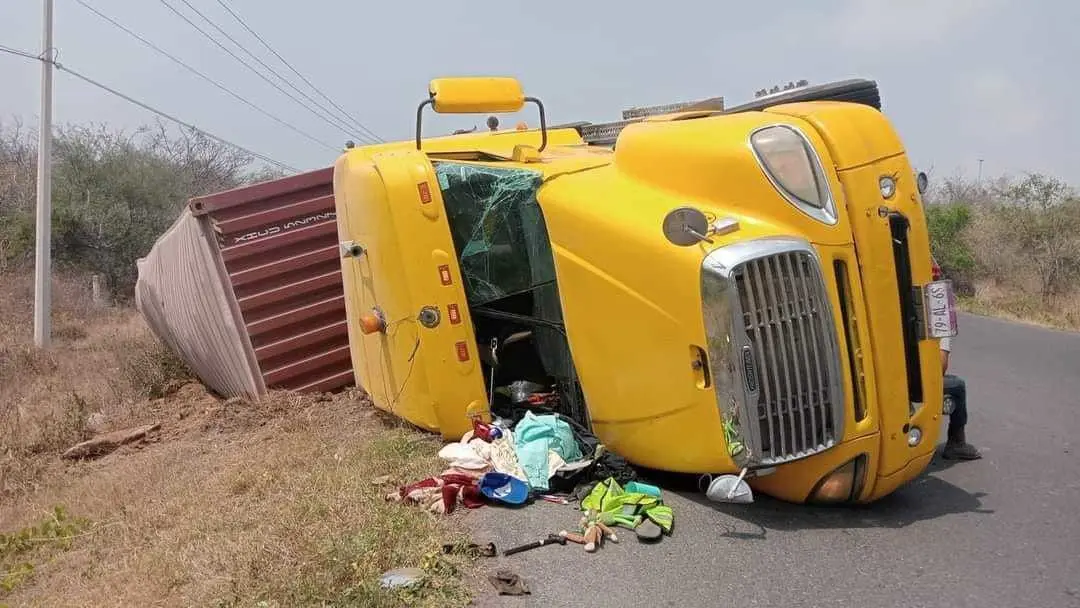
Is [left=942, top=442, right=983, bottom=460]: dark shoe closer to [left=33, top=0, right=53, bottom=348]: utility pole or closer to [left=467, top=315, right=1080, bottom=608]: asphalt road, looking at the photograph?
[left=467, top=315, right=1080, bottom=608]: asphalt road

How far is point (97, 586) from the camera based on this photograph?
442cm

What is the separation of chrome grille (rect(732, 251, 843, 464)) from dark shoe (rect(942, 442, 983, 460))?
5.28 feet

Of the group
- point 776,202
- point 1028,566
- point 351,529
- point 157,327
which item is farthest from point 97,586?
point 157,327

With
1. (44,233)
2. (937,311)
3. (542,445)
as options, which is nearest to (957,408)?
(937,311)

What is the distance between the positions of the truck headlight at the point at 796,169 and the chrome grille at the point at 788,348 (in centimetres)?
26

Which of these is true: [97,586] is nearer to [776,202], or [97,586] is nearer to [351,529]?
[351,529]

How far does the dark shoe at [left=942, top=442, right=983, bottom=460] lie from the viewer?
5383 mm

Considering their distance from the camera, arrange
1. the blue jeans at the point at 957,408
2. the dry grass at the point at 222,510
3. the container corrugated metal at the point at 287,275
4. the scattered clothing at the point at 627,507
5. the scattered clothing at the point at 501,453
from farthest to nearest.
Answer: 1. the container corrugated metal at the point at 287,275
2. the blue jeans at the point at 957,408
3. the scattered clothing at the point at 501,453
4. the scattered clothing at the point at 627,507
5. the dry grass at the point at 222,510

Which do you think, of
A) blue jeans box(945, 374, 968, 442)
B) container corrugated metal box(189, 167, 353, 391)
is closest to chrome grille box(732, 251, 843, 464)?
blue jeans box(945, 374, 968, 442)

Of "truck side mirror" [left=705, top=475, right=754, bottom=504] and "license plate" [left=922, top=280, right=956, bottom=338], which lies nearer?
"truck side mirror" [left=705, top=475, right=754, bottom=504]

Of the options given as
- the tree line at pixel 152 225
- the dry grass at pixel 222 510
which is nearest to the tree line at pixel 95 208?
the tree line at pixel 152 225

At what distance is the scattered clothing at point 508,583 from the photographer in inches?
141

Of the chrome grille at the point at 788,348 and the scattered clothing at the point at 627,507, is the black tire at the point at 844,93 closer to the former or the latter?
the chrome grille at the point at 788,348

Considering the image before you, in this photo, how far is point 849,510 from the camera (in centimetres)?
452
